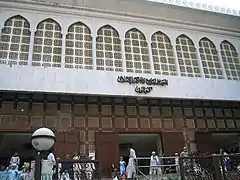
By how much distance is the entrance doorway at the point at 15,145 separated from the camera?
46.6 ft

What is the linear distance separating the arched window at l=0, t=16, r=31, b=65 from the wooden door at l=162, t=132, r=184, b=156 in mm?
7343

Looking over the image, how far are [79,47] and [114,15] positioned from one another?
8.60 ft

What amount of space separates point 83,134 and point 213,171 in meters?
7.66

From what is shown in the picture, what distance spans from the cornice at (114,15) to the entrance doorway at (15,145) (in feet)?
19.5

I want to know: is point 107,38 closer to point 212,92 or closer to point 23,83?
point 23,83

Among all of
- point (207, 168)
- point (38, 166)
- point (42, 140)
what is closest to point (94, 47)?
point (207, 168)

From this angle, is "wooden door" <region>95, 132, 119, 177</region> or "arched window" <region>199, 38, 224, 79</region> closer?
"wooden door" <region>95, 132, 119, 177</region>

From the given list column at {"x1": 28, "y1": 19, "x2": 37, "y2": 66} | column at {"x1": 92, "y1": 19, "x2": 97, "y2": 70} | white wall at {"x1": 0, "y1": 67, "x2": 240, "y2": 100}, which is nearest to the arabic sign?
white wall at {"x1": 0, "y1": 67, "x2": 240, "y2": 100}

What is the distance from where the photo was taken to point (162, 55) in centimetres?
1504

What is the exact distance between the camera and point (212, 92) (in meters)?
14.7

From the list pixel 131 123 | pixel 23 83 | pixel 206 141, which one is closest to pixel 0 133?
pixel 23 83

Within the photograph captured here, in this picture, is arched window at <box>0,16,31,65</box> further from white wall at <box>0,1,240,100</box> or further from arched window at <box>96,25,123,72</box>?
arched window at <box>96,25,123,72</box>

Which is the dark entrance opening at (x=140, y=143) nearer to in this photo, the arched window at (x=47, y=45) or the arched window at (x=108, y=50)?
the arched window at (x=108, y=50)

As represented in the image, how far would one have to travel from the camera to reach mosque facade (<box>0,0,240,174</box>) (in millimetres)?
13039
